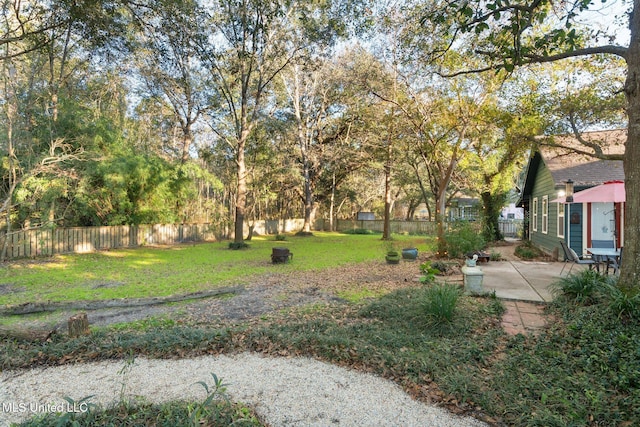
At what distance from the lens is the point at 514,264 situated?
953 centimetres

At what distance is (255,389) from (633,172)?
205 inches

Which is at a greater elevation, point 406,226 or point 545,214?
point 545,214

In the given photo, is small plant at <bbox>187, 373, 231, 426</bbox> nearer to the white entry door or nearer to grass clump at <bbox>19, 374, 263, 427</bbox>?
grass clump at <bbox>19, 374, 263, 427</bbox>

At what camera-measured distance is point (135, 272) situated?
949 cm

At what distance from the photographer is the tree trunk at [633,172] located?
4301mm

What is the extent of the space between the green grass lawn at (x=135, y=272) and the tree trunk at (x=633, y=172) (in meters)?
7.06

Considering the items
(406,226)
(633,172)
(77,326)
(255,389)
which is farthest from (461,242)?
(406,226)

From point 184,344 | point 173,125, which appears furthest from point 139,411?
point 173,125

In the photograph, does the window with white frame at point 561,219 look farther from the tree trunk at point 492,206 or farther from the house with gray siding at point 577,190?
the tree trunk at point 492,206

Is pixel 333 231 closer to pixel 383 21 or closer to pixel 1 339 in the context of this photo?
pixel 383 21

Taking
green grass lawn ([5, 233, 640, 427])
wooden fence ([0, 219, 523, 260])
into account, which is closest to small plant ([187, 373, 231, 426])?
green grass lawn ([5, 233, 640, 427])

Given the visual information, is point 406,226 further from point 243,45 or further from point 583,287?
point 583,287

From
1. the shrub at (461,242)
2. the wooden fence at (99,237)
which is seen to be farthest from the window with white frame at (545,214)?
the wooden fence at (99,237)

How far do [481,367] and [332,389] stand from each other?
1548mm
